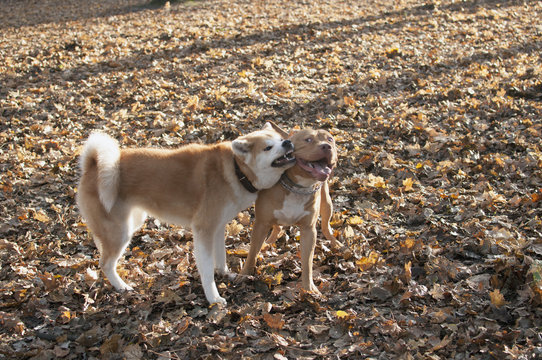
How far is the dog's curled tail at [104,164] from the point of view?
397 centimetres

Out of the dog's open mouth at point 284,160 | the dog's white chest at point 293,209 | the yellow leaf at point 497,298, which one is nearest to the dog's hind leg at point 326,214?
the dog's white chest at point 293,209

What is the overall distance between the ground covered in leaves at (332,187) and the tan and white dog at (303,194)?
0.47 meters

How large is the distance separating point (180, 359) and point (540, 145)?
222 inches

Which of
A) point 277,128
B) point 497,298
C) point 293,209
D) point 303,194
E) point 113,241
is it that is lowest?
point 497,298

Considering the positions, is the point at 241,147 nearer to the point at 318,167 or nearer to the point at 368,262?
the point at 318,167

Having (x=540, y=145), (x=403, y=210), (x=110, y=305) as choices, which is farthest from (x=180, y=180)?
(x=540, y=145)

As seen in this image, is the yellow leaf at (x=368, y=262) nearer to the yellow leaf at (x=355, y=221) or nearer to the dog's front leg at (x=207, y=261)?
the yellow leaf at (x=355, y=221)

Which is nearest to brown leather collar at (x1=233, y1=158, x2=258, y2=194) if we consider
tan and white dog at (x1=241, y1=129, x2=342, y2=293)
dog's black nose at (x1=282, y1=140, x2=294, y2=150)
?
tan and white dog at (x1=241, y1=129, x2=342, y2=293)

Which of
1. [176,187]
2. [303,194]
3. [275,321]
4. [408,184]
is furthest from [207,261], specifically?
[408,184]

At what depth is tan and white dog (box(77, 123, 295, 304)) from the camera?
4051 millimetres

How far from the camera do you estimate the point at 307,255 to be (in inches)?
163

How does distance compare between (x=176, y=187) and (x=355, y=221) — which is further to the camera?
(x=355, y=221)

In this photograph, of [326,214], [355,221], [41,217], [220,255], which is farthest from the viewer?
[41,217]

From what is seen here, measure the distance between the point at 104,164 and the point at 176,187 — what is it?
0.67 metres
